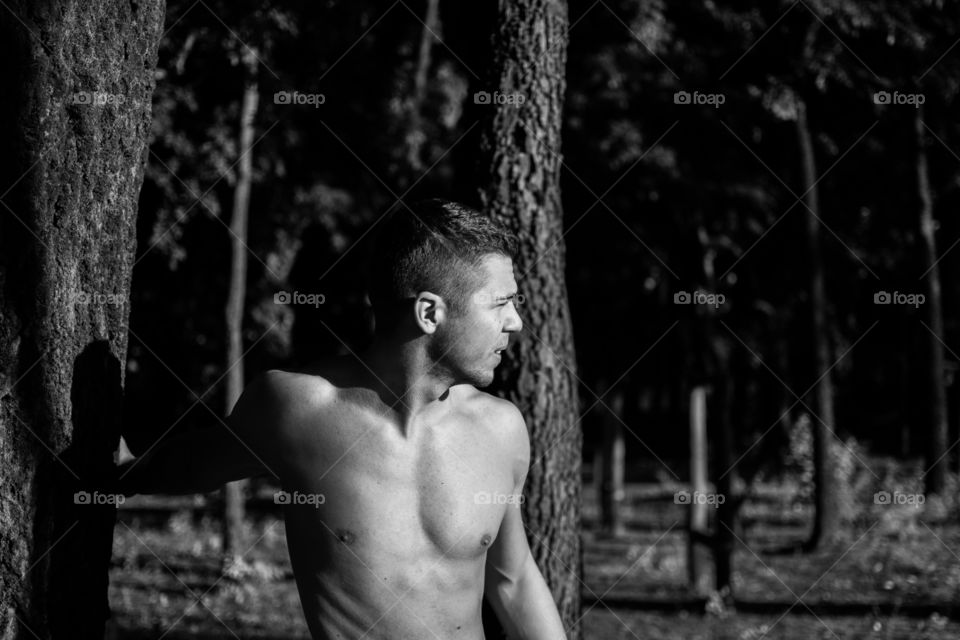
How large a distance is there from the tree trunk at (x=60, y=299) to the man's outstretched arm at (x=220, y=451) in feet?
0.58

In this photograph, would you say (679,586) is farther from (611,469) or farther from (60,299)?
(60,299)

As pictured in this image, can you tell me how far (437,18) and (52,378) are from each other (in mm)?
10572

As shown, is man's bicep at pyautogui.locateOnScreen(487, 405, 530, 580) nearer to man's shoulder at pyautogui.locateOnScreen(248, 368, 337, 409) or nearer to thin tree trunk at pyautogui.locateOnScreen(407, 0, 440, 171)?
man's shoulder at pyautogui.locateOnScreen(248, 368, 337, 409)

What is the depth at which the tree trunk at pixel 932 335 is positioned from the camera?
14.1m

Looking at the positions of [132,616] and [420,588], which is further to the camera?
[132,616]

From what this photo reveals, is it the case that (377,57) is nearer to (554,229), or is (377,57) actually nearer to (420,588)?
(554,229)

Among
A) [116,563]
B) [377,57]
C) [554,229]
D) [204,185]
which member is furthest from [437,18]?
[554,229]

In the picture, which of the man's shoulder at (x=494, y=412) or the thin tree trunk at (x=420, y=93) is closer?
the man's shoulder at (x=494, y=412)

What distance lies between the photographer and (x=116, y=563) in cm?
1220

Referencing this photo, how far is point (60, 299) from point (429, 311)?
915 mm

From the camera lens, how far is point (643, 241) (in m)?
12.7

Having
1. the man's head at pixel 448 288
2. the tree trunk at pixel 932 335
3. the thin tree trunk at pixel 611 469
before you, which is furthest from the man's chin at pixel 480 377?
the tree trunk at pixel 932 335

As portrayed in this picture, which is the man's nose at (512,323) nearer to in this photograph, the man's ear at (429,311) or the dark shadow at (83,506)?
the man's ear at (429,311)

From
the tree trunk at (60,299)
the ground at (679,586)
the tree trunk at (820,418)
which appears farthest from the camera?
the tree trunk at (820,418)
